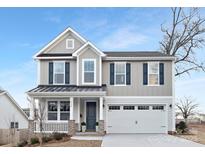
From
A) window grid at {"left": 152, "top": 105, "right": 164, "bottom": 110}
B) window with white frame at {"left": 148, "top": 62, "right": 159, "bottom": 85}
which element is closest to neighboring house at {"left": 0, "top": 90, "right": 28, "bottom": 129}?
window with white frame at {"left": 148, "top": 62, "right": 159, "bottom": 85}

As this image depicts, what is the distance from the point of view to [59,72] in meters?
25.7

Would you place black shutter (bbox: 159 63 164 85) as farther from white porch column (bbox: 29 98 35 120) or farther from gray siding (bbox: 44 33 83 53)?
white porch column (bbox: 29 98 35 120)

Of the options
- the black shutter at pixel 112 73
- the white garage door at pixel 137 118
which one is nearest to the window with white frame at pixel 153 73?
the white garage door at pixel 137 118

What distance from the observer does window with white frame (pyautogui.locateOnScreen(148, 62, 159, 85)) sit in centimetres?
2545

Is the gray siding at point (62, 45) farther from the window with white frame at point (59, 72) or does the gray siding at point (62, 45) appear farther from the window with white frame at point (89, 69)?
the window with white frame at point (89, 69)

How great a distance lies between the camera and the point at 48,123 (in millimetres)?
24578

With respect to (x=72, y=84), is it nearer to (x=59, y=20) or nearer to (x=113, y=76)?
(x=113, y=76)

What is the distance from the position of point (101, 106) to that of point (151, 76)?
421 cm

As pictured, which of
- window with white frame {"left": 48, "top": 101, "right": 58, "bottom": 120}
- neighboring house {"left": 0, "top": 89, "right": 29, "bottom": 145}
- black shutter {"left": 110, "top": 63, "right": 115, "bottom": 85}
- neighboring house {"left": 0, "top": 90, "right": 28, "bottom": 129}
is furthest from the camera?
neighboring house {"left": 0, "top": 90, "right": 28, "bottom": 129}

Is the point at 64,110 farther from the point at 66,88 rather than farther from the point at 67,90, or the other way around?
the point at 67,90

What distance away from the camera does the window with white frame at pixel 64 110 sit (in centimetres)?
2514

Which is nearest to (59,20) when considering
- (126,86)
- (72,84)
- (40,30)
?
(40,30)

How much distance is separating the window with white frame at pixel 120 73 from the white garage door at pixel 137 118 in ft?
5.56

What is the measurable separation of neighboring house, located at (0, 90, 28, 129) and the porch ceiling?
483cm
